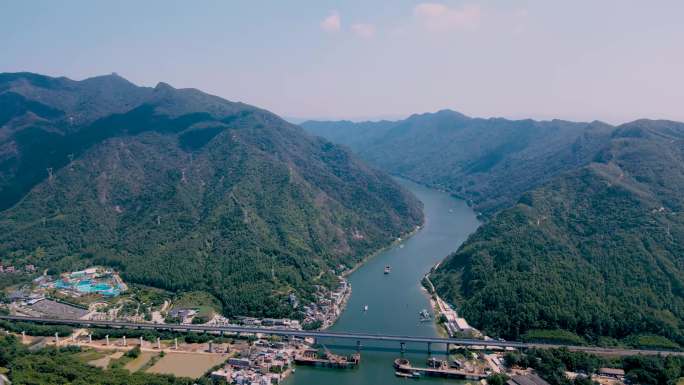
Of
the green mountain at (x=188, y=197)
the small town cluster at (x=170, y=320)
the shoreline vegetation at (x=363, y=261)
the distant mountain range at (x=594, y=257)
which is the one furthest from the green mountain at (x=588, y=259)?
the green mountain at (x=188, y=197)

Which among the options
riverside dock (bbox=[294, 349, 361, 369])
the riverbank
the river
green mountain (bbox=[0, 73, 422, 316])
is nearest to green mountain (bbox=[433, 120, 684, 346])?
the riverbank

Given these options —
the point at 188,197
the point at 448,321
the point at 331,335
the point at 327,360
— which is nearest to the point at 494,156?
the point at 188,197

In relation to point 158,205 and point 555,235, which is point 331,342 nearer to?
point 555,235

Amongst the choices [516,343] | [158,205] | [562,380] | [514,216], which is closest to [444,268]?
[514,216]

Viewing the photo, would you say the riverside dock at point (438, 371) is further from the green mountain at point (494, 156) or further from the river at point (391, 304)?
the green mountain at point (494, 156)

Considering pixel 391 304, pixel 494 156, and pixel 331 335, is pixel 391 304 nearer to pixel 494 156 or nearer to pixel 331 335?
pixel 331 335
